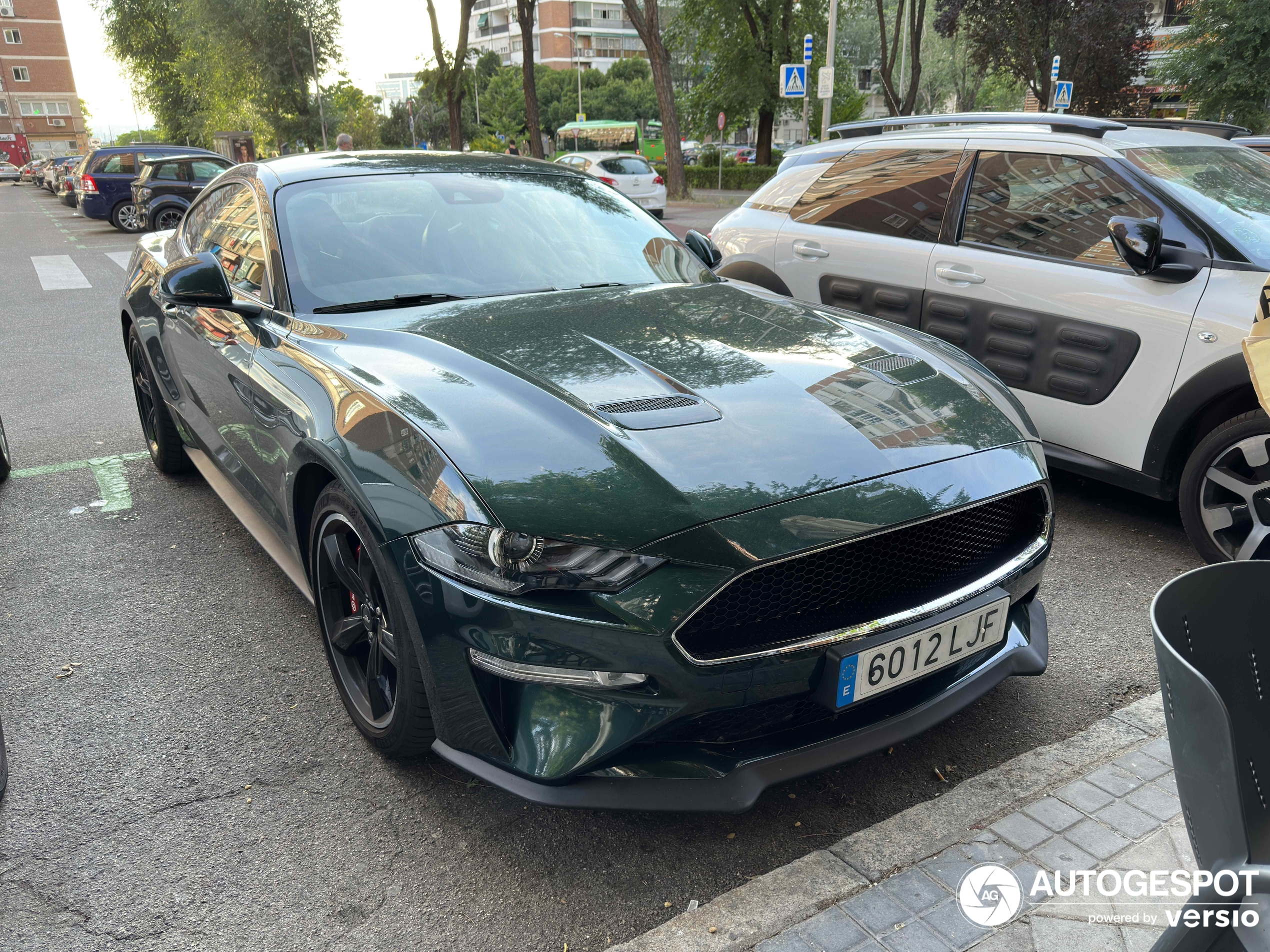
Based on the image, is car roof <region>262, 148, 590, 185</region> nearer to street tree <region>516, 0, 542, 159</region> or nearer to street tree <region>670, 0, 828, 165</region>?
street tree <region>516, 0, 542, 159</region>

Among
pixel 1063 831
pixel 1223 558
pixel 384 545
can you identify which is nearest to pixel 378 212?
pixel 384 545

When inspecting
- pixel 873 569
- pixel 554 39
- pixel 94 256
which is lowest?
pixel 94 256

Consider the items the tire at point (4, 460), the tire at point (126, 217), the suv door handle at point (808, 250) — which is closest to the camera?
the tire at point (4, 460)

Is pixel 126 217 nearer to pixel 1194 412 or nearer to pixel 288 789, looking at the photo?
pixel 288 789

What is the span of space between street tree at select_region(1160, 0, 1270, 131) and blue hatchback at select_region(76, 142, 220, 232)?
26.2 m

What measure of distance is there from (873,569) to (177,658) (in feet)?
7.99

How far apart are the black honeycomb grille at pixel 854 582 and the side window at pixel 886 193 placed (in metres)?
2.77

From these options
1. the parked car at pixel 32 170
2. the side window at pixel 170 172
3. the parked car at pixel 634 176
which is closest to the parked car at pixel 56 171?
the parked car at pixel 32 170

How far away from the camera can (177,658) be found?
3350 millimetres

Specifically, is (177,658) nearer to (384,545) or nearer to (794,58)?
(384,545)

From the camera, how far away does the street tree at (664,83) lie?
25328 mm

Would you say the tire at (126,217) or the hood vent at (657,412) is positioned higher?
the hood vent at (657,412)

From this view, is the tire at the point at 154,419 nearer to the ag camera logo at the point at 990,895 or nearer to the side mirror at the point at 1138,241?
the ag camera logo at the point at 990,895

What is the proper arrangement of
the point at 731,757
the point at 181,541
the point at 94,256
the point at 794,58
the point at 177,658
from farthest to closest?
the point at 794,58
the point at 94,256
the point at 181,541
the point at 177,658
the point at 731,757
